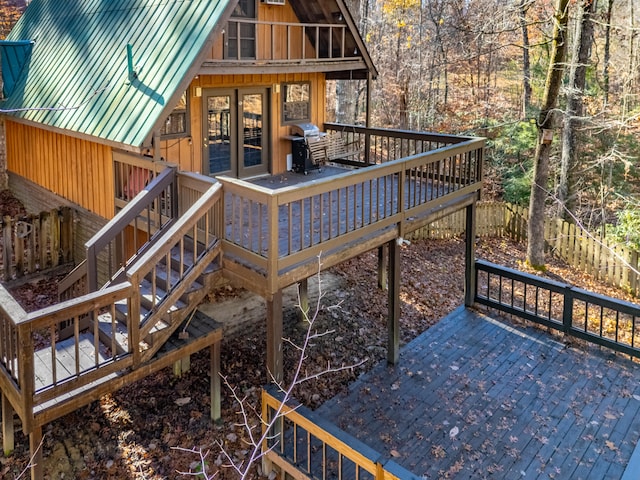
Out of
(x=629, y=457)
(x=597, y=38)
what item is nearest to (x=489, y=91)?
(x=597, y=38)

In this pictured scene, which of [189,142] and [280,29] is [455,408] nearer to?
[189,142]

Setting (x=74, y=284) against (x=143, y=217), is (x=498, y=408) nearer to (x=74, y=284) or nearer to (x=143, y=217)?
(x=143, y=217)

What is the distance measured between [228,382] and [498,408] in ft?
14.2

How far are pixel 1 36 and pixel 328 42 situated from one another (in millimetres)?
15365

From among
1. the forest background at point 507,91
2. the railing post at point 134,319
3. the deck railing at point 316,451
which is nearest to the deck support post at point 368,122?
the forest background at point 507,91

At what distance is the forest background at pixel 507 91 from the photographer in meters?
19.9

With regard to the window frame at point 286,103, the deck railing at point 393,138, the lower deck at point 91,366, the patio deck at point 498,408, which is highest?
the window frame at point 286,103

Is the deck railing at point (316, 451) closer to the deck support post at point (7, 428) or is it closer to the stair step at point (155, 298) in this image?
the stair step at point (155, 298)

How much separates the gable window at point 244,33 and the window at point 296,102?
1.36 m

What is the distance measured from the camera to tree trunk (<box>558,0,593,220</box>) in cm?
1599

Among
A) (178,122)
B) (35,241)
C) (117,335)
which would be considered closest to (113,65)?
(178,122)

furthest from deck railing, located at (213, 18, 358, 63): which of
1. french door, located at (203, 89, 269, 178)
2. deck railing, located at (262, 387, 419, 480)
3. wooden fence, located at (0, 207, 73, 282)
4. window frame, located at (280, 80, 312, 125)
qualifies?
deck railing, located at (262, 387, 419, 480)

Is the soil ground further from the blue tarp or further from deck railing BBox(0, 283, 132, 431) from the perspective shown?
the blue tarp

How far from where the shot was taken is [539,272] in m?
16.3
